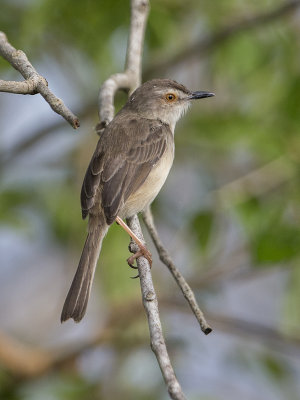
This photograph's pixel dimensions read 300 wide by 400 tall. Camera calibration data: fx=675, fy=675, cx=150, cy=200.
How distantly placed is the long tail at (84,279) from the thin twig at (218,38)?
2458 millimetres

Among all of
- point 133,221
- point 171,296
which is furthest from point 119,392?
point 133,221

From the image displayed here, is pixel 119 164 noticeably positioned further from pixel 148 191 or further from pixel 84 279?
pixel 84 279

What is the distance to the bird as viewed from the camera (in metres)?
4.55

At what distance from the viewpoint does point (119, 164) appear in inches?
201

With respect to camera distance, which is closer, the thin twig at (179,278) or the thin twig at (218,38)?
the thin twig at (179,278)

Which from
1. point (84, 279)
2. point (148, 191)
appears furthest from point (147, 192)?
point (84, 279)

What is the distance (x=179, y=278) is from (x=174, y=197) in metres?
4.53

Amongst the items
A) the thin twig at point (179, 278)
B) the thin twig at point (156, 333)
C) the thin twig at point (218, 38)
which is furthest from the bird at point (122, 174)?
the thin twig at point (218, 38)

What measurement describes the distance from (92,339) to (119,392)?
83cm

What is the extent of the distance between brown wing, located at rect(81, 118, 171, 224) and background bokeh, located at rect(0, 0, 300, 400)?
0.70 m

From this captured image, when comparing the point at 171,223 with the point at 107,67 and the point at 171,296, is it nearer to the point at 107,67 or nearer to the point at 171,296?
the point at 171,296

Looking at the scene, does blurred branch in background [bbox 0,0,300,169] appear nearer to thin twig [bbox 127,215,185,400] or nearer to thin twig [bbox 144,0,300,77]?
thin twig [bbox 144,0,300,77]

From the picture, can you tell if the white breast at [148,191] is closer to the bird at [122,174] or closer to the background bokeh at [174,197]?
the bird at [122,174]

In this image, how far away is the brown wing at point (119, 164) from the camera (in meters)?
4.91
